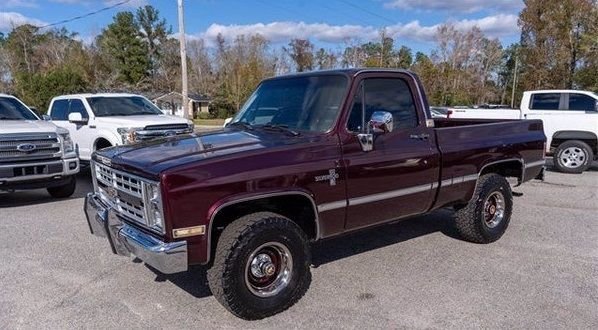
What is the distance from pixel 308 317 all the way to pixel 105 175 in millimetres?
2203

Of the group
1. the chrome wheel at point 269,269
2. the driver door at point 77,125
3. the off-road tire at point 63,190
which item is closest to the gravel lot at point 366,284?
the chrome wheel at point 269,269

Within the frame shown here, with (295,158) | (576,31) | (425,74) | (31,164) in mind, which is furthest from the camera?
(425,74)

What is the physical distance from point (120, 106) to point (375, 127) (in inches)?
313

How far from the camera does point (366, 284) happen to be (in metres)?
4.54

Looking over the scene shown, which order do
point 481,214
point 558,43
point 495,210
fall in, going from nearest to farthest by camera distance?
point 481,214
point 495,210
point 558,43

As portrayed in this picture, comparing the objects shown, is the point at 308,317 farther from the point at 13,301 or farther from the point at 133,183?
the point at 13,301

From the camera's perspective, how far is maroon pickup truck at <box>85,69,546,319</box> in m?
3.53

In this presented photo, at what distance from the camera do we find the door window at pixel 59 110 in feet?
36.1

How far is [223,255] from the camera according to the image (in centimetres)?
363

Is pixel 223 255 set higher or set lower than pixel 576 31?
lower

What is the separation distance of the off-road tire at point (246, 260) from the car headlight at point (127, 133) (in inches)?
234

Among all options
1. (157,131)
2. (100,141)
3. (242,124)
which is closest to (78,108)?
(100,141)

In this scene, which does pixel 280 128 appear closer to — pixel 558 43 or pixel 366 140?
pixel 366 140

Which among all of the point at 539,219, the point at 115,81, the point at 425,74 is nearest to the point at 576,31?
the point at 425,74
